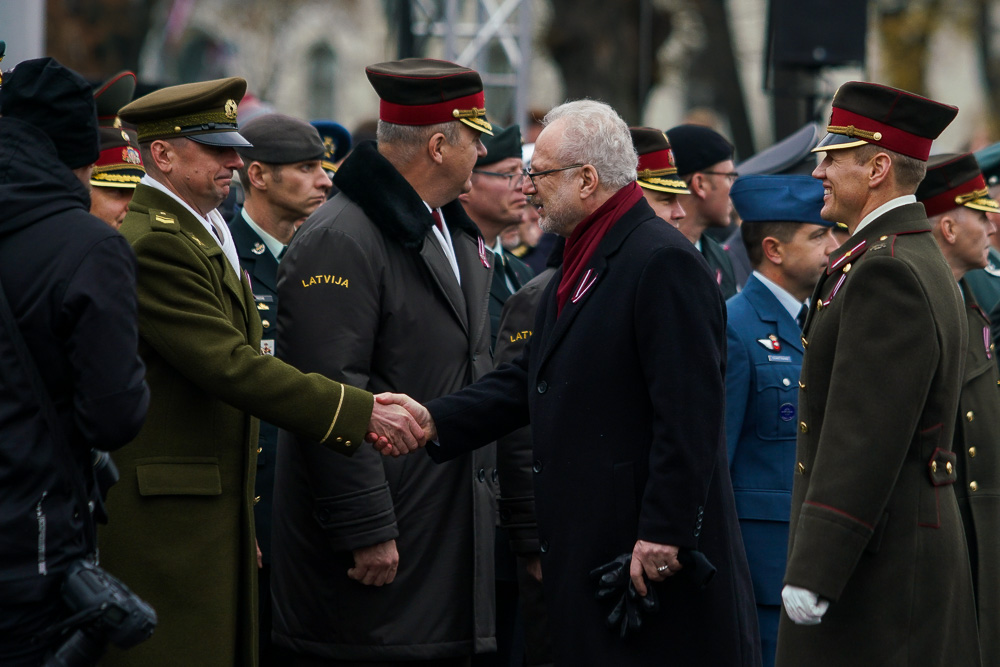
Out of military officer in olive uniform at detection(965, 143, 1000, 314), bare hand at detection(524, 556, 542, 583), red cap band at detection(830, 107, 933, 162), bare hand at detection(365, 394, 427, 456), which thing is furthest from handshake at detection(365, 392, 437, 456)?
military officer in olive uniform at detection(965, 143, 1000, 314)

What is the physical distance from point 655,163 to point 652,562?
Answer: 2.66 meters

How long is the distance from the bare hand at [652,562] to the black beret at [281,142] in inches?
117

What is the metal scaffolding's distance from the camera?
38.5ft

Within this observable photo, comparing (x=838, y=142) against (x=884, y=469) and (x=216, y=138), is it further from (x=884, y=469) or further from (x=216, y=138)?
(x=216, y=138)

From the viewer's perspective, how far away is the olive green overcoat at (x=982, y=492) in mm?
4281

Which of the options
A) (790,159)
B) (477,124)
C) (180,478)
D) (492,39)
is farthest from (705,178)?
(492,39)

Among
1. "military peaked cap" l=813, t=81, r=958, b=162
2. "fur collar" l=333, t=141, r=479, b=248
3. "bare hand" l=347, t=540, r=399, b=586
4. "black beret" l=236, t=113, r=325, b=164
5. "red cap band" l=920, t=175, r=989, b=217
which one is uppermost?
"military peaked cap" l=813, t=81, r=958, b=162

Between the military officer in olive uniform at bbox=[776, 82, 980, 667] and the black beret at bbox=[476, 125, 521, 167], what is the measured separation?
2.51 m

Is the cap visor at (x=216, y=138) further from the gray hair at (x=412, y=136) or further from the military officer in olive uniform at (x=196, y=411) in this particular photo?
the gray hair at (x=412, y=136)

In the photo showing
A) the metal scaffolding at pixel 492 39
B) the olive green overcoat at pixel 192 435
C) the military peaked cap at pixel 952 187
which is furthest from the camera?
the metal scaffolding at pixel 492 39

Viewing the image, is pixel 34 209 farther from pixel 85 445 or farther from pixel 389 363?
pixel 389 363

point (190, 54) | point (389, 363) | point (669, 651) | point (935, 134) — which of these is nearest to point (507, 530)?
point (389, 363)

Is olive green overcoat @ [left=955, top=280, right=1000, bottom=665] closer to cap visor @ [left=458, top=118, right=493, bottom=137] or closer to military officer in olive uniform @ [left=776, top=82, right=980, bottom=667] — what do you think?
military officer in olive uniform @ [left=776, top=82, right=980, bottom=667]

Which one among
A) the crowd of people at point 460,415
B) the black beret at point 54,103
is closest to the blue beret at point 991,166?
the crowd of people at point 460,415
